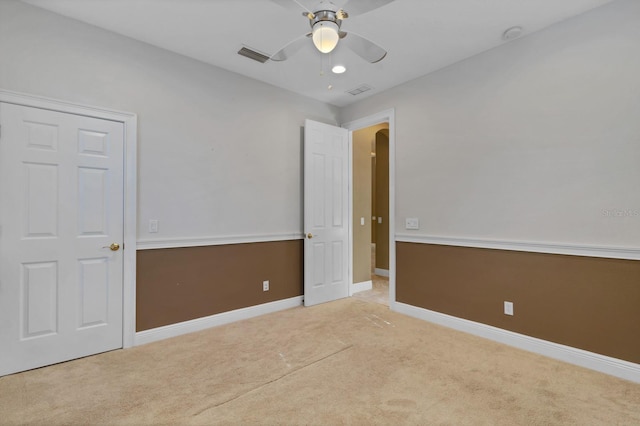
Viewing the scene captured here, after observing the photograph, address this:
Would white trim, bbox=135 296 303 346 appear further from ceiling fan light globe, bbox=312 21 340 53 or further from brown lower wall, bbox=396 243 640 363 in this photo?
ceiling fan light globe, bbox=312 21 340 53

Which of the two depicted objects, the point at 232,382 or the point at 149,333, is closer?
the point at 232,382

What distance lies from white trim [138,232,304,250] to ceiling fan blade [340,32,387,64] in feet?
7.62

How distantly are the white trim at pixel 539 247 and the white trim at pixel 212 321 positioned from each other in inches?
70.2

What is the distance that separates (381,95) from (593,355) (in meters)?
3.42

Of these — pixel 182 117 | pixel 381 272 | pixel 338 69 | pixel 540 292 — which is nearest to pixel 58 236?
pixel 182 117

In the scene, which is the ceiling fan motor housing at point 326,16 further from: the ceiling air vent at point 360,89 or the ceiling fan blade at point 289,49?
the ceiling air vent at point 360,89

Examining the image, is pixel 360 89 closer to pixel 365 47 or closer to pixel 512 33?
pixel 512 33

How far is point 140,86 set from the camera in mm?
2922

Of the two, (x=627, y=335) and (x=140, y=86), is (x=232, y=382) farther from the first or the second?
(x=627, y=335)

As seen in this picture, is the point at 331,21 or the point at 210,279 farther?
the point at 210,279

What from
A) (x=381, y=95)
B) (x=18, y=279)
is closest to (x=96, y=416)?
(x=18, y=279)

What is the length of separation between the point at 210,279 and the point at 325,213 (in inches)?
67.8

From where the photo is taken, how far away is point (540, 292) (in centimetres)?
271

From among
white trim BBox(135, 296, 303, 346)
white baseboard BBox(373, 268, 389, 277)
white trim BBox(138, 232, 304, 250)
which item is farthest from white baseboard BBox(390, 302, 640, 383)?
white baseboard BBox(373, 268, 389, 277)
